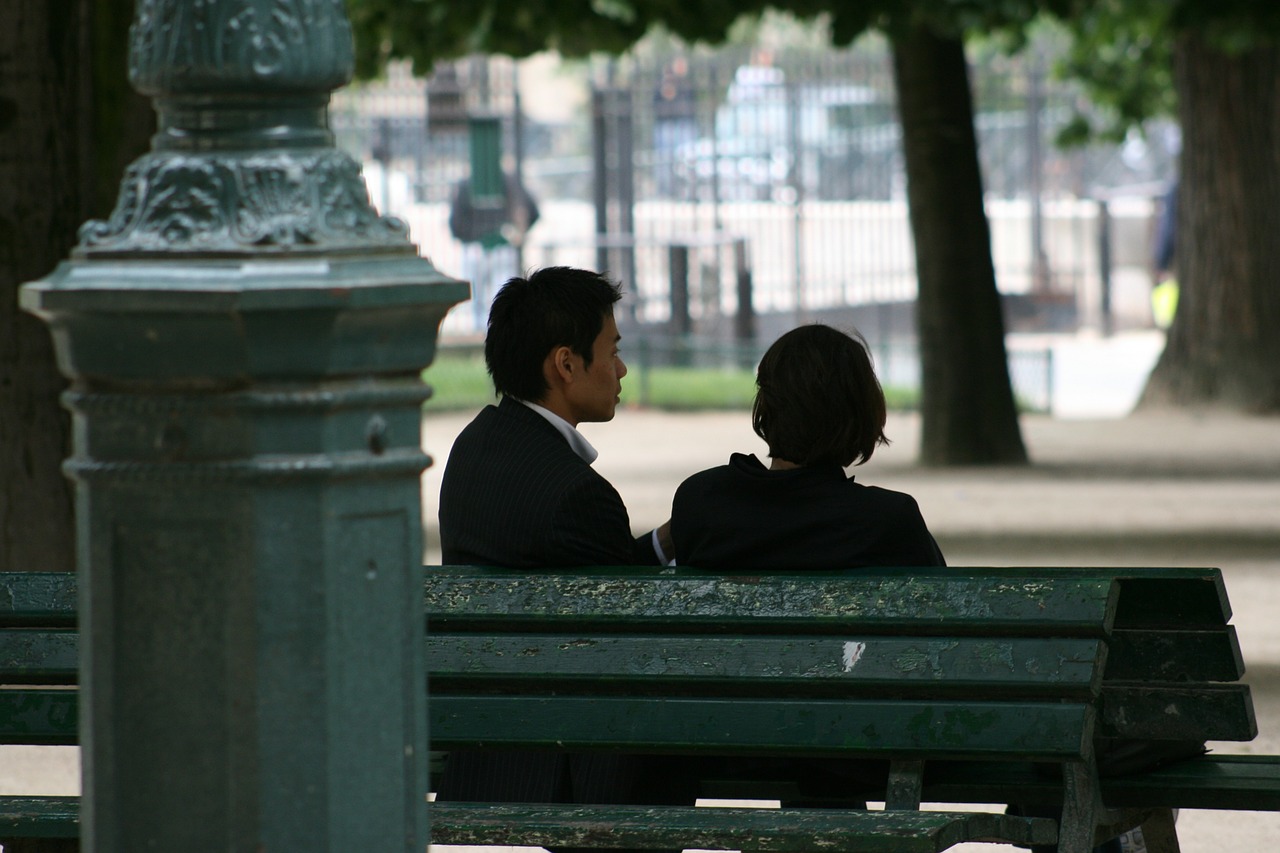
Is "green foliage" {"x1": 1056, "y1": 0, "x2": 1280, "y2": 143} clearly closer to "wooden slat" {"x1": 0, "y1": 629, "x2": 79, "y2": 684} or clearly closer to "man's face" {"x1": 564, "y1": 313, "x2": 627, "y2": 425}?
"man's face" {"x1": 564, "y1": 313, "x2": 627, "y2": 425}

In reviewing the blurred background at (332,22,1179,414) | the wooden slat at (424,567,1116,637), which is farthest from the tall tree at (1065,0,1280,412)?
the wooden slat at (424,567,1116,637)

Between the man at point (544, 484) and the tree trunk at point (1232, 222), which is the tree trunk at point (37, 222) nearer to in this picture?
the man at point (544, 484)

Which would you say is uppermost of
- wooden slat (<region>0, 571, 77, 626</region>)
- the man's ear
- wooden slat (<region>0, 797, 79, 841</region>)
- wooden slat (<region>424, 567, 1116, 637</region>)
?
the man's ear

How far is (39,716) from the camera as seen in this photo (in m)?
3.78

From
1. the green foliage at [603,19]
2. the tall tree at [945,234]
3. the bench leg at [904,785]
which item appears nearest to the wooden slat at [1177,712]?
the bench leg at [904,785]

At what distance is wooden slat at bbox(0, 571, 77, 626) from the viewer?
12.3 feet

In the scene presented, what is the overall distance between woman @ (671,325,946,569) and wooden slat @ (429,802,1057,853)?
1.44 ft

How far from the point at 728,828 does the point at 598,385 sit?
102cm

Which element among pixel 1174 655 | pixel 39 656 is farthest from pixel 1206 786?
pixel 39 656

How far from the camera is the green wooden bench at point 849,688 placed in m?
3.26

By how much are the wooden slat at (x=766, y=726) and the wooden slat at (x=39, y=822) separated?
0.60 metres

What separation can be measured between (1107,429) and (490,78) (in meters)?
10.2

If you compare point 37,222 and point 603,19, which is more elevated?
point 603,19

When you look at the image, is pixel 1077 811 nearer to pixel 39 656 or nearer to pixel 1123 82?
pixel 39 656
